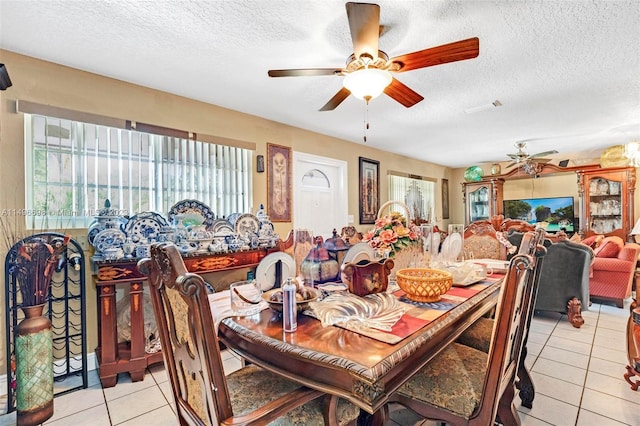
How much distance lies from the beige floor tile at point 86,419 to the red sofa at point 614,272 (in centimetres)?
502

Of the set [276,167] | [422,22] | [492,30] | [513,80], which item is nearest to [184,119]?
[276,167]

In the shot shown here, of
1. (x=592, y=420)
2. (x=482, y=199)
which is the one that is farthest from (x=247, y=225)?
(x=482, y=199)

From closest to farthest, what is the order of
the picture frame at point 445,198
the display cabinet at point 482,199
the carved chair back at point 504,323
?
the carved chair back at point 504,323
the display cabinet at point 482,199
the picture frame at point 445,198

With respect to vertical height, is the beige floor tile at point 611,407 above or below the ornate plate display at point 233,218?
below

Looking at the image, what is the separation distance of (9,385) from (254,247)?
176cm

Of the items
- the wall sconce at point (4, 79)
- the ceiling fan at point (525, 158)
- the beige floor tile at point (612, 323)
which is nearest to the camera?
the wall sconce at point (4, 79)

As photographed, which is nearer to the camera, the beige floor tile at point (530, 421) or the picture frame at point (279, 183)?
the beige floor tile at point (530, 421)

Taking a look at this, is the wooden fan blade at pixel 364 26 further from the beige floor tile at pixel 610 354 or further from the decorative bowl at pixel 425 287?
the beige floor tile at pixel 610 354

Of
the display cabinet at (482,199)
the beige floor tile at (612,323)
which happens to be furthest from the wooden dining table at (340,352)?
the display cabinet at (482,199)

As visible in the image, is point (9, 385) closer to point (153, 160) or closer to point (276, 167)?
point (153, 160)

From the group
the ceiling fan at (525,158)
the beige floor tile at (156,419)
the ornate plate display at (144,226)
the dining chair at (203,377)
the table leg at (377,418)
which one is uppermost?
the ceiling fan at (525,158)

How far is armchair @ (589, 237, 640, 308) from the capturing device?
11.5 ft

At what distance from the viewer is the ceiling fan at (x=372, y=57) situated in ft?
4.91

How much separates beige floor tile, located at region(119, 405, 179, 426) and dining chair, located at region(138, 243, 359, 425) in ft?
2.62
